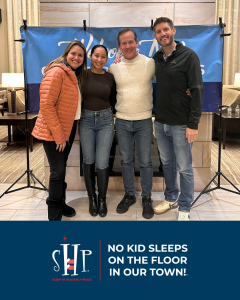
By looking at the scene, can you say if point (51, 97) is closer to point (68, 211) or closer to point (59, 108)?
point (59, 108)

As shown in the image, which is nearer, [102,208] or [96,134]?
[96,134]

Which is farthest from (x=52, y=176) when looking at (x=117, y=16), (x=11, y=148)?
(x=11, y=148)

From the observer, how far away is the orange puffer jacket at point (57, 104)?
89.3 inches

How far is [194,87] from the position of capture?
2428 millimetres

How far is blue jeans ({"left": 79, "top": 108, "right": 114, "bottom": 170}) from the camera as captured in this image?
2.64m

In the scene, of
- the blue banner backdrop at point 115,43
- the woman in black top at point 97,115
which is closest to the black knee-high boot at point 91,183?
the woman in black top at point 97,115

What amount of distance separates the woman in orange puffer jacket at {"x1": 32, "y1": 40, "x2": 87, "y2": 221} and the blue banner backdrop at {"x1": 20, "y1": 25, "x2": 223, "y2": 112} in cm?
72

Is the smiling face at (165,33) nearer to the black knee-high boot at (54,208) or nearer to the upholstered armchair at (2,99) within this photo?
the black knee-high boot at (54,208)

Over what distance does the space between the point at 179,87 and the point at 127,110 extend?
1.52 feet

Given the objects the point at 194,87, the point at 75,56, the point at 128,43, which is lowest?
the point at 194,87

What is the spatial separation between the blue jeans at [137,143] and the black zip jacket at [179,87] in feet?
0.64

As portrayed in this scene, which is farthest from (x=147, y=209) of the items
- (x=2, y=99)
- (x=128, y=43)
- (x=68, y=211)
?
(x=2, y=99)

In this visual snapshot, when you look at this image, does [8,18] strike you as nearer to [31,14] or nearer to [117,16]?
[31,14]
